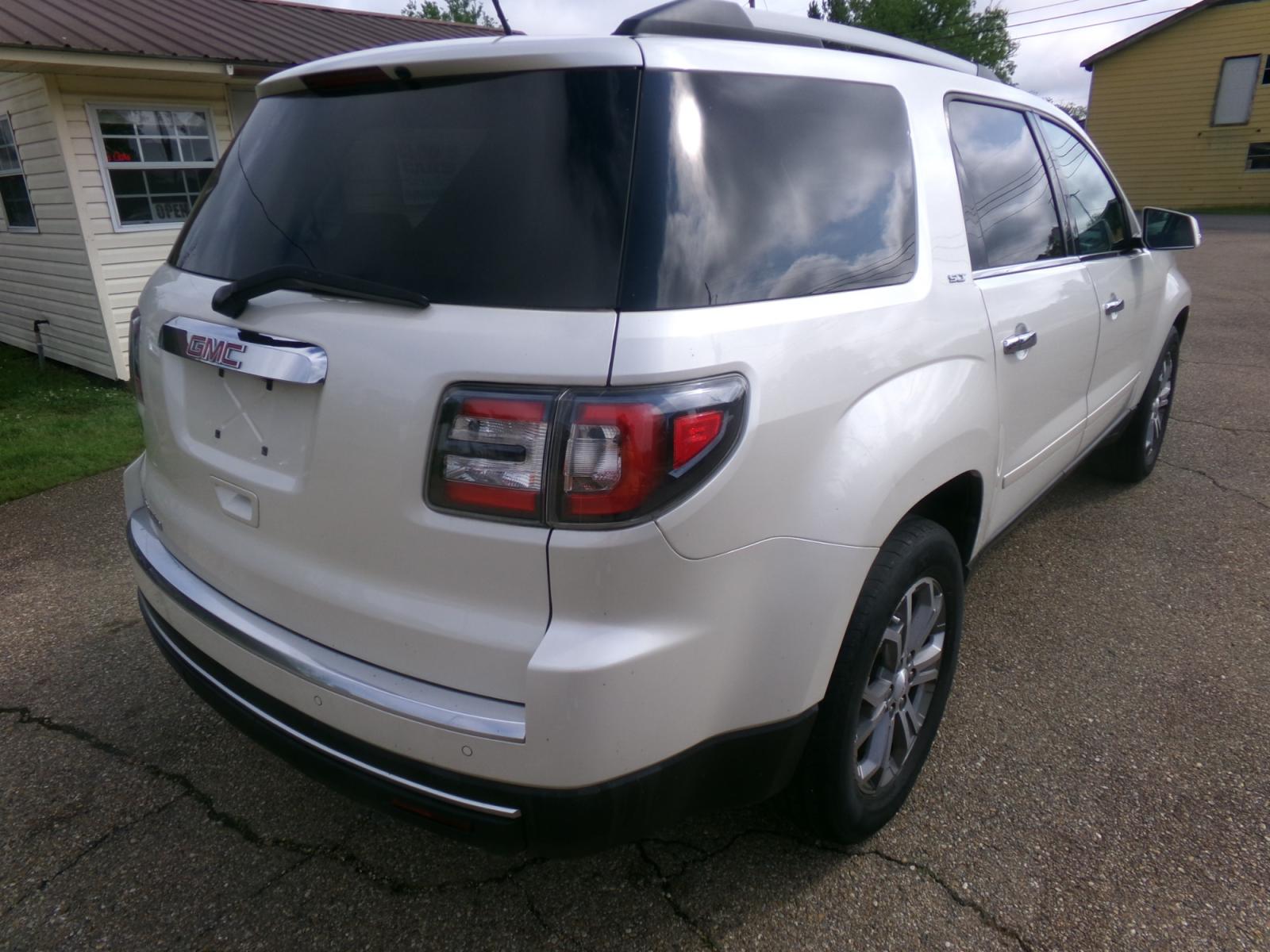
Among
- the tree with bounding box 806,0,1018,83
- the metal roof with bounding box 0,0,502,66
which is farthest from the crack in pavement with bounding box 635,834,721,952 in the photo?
the tree with bounding box 806,0,1018,83

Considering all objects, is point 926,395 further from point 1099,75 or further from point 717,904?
point 1099,75

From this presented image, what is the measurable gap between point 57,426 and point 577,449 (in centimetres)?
657

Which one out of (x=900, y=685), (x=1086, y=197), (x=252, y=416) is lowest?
(x=900, y=685)

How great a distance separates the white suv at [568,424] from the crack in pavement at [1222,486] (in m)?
3.21

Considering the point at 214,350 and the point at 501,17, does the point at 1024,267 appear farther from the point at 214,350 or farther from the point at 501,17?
the point at 214,350

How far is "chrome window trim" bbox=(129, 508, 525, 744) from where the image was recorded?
156cm

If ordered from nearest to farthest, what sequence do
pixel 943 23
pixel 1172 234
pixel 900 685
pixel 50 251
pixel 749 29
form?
pixel 749 29, pixel 900 685, pixel 1172 234, pixel 50 251, pixel 943 23

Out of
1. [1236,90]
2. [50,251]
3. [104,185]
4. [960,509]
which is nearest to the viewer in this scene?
[960,509]

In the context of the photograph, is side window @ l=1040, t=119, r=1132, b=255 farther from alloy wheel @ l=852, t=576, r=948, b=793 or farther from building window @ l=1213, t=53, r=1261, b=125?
building window @ l=1213, t=53, r=1261, b=125

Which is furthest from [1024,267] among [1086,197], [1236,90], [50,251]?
[1236,90]

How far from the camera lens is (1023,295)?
261 centimetres

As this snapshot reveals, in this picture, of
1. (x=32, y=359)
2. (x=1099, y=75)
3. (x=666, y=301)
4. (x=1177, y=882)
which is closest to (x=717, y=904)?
(x=1177, y=882)

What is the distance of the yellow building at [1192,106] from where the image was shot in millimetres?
26516

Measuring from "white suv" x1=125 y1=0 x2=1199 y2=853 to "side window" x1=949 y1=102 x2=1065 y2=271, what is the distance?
0.30 meters
